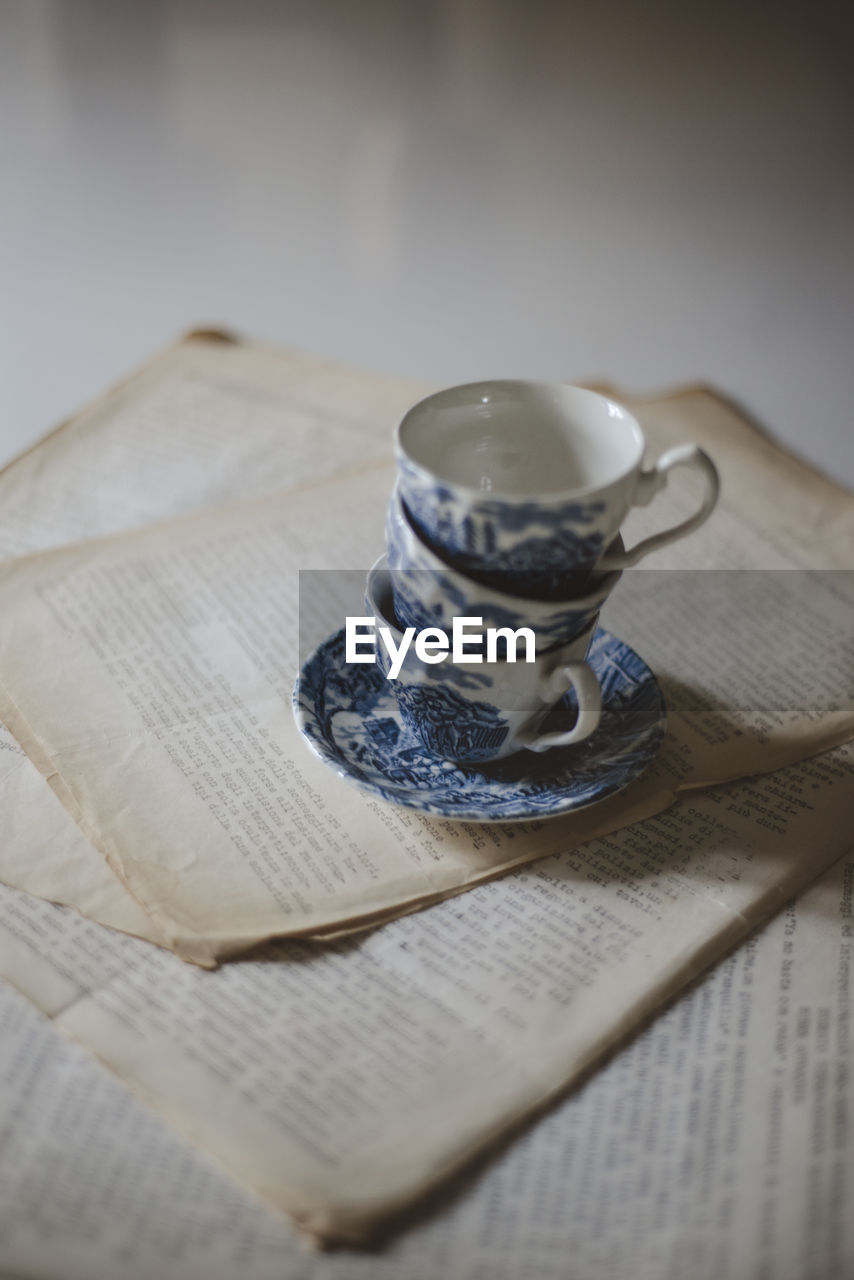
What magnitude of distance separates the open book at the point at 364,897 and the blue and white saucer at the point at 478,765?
22mm

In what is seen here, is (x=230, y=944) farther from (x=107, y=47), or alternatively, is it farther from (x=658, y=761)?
(x=107, y=47)

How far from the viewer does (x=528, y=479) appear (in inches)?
20.4

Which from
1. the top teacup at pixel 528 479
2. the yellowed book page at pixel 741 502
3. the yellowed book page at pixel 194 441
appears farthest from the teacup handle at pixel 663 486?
the yellowed book page at pixel 194 441

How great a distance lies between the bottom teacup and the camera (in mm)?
466

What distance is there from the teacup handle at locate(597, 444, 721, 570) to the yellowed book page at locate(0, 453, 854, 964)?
120 millimetres

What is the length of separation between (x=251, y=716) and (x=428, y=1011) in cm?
20

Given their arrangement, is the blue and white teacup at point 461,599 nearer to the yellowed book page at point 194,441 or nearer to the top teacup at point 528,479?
the top teacup at point 528,479

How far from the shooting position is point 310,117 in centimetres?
87

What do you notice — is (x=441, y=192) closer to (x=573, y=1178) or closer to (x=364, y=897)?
(x=364, y=897)

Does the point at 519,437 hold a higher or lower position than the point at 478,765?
higher

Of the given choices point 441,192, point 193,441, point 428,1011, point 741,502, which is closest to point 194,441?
point 193,441

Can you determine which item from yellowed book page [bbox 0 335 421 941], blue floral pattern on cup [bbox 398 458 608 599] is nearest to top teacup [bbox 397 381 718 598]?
blue floral pattern on cup [bbox 398 458 608 599]

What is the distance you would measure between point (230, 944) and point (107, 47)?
2.60 ft

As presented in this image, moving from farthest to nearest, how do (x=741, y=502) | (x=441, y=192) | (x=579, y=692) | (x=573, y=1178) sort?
(x=441, y=192) < (x=741, y=502) < (x=579, y=692) < (x=573, y=1178)
